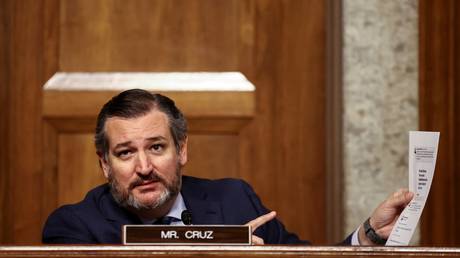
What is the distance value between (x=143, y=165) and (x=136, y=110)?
0.18 m

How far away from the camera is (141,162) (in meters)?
2.88

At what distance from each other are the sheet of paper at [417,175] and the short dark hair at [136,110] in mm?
852

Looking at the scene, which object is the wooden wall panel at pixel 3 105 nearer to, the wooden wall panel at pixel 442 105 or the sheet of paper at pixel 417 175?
the wooden wall panel at pixel 442 105

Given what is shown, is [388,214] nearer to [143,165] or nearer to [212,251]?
[143,165]

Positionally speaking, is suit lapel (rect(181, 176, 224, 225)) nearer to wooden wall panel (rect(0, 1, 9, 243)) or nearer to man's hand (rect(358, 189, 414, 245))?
man's hand (rect(358, 189, 414, 245))

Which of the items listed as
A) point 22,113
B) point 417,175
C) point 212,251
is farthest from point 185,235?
point 22,113

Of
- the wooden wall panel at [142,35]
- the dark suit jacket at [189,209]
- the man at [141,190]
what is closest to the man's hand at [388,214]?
the man at [141,190]

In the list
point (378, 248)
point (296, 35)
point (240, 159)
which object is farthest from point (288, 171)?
point (378, 248)

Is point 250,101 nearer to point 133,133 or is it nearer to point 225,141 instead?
point 225,141

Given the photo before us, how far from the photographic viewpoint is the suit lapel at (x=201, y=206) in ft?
9.86

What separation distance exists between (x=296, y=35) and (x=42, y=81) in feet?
3.25

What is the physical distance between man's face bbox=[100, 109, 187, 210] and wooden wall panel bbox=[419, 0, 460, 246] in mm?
1138

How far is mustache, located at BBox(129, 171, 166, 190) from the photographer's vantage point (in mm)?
2885

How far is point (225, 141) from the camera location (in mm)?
3861
